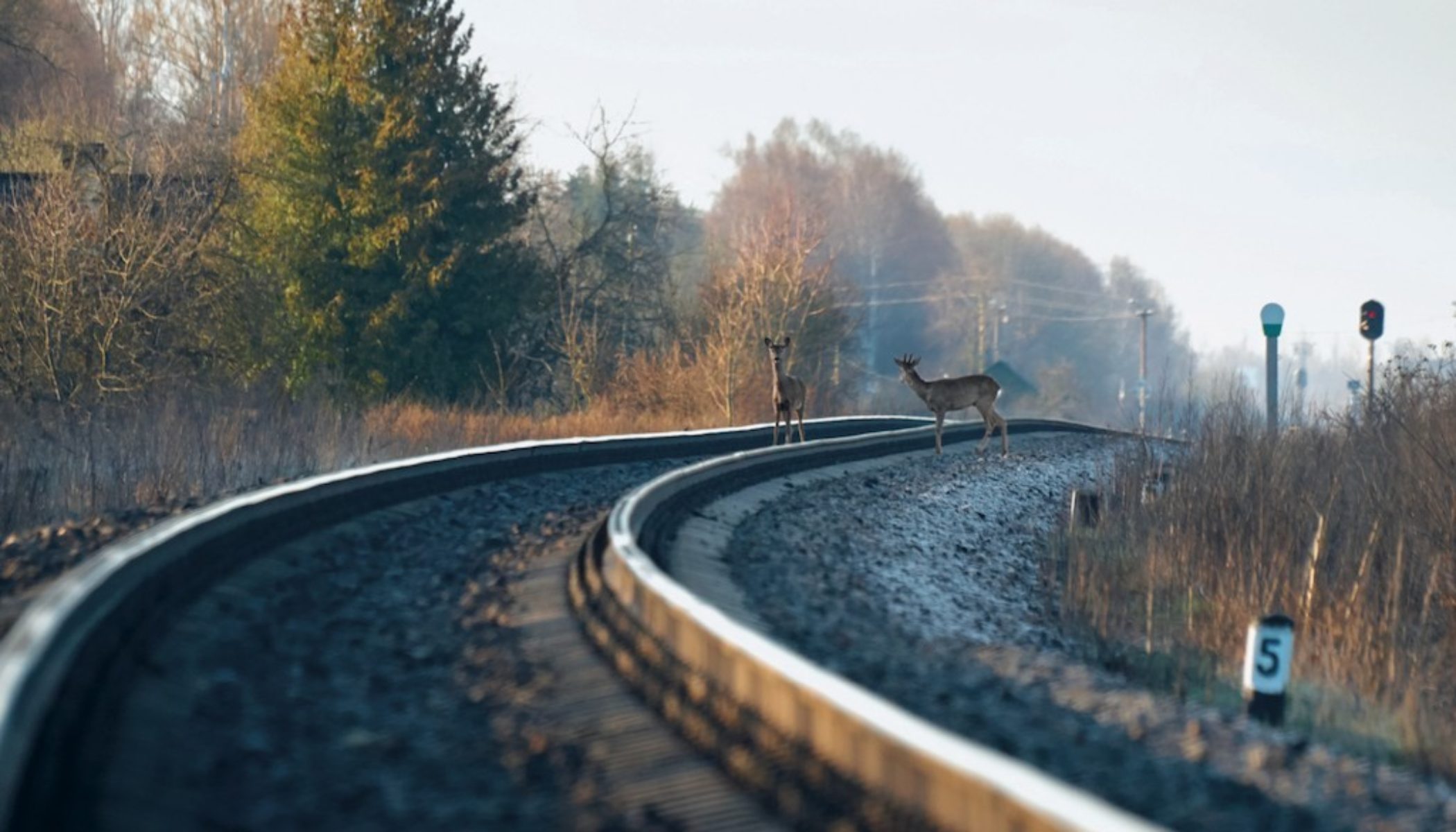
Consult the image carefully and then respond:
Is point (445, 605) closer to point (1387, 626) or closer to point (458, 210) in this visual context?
point (1387, 626)

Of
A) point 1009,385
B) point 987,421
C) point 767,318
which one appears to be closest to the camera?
point 987,421

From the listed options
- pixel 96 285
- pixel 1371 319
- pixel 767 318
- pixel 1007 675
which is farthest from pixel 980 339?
pixel 1007 675

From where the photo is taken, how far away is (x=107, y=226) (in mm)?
26281

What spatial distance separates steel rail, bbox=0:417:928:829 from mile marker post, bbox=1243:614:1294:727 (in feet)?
18.5

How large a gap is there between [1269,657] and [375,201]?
29578 mm

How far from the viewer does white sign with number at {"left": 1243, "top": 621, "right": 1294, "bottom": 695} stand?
28.7 ft

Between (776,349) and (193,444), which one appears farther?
(776,349)

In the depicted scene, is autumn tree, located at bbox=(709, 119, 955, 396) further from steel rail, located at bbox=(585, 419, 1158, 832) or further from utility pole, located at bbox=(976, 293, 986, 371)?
steel rail, located at bbox=(585, 419, 1158, 832)

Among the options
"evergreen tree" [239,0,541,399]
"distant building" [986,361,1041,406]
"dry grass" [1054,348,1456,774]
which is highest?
"evergreen tree" [239,0,541,399]

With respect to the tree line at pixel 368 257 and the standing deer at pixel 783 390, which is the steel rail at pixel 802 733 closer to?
the standing deer at pixel 783 390

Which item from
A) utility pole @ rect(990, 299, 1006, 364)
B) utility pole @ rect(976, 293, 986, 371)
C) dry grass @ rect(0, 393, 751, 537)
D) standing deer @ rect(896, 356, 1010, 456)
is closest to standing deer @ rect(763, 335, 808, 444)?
standing deer @ rect(896, 356, 1010, 456)

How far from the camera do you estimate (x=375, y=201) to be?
117 feet

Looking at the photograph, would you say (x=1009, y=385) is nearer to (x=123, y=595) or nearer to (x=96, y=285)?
(x=96, y=285)

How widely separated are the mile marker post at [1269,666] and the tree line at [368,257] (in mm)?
17364
